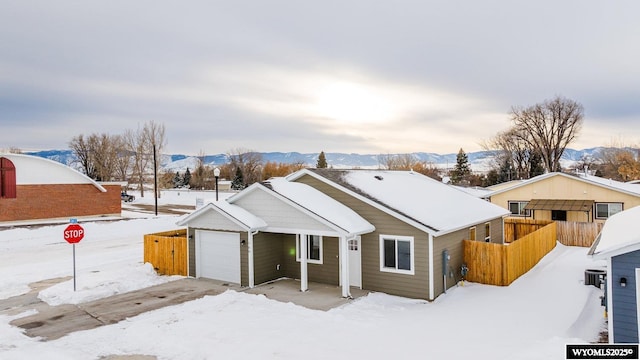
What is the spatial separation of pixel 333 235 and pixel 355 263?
1780mm

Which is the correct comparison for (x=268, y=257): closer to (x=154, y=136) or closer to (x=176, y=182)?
(x=154, y=136)

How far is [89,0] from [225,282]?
40.8ft

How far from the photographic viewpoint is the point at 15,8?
17094mm

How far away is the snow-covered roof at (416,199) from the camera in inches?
589

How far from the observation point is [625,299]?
9352mm

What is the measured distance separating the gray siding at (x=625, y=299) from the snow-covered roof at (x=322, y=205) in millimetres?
7208

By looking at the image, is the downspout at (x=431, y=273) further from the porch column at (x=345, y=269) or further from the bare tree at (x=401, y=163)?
the bare tree at (x=401, y=163)

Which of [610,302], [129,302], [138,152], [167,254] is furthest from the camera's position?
[138,152]

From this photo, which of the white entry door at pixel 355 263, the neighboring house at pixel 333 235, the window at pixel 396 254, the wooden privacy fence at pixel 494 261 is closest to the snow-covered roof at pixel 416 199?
the neighboring house at pixel 333 235

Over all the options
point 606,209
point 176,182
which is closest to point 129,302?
point 606,209

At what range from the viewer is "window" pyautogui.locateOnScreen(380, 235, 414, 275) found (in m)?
14.4

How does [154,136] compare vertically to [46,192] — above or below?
above

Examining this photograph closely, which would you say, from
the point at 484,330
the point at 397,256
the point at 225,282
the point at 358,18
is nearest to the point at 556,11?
the point at 358,18

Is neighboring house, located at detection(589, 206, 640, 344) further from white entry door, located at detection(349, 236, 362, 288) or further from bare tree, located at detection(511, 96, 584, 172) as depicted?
bare tree, located at detection(511, 96, 584, 172)
